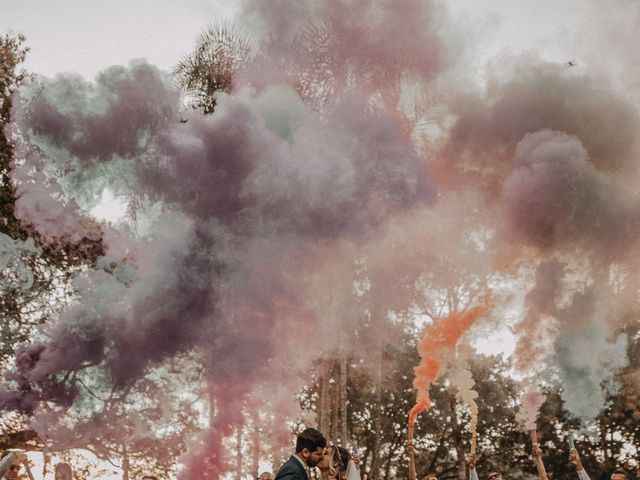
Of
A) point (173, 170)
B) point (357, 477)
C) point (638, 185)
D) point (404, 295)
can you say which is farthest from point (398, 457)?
point (357, 477)

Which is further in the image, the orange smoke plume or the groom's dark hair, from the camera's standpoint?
the orange smoke plume

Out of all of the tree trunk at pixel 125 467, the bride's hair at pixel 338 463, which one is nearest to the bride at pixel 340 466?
the bride's hair at pixel 338 463

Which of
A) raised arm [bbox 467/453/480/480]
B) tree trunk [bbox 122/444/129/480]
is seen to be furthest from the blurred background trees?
raised arm [bbox 467/453/480/480]

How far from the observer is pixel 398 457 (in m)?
35.7

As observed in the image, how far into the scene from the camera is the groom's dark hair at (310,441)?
6195 millimetres

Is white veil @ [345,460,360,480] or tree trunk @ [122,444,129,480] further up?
tree trunk @ [122,444,129,480]

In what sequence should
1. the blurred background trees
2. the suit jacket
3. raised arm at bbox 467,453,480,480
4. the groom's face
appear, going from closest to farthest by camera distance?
the suit jacket, the groom's face, raised arm at bbox 467,453,480,480, the blurred background trees

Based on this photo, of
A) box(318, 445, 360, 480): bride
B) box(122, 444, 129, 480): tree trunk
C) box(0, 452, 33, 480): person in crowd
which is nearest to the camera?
box(0, 452, 33, 480): person in crowd

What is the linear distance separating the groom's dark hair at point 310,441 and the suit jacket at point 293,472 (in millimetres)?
192

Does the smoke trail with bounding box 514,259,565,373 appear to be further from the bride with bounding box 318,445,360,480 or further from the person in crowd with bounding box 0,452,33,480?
the person in crowd with bounding box 0,452,33,480

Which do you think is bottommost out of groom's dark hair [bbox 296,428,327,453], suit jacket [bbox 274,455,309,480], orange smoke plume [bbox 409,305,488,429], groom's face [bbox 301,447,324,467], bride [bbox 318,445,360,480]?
suit jacket [bbox 274,455,309,480]

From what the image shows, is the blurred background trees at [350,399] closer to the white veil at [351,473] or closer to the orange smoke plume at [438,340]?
the orange smoke plume at [438,340]

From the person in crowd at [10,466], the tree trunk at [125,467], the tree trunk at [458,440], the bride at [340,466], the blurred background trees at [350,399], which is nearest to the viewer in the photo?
the person in crowd at [10,466]

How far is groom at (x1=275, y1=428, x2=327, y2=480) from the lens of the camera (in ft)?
19.5
